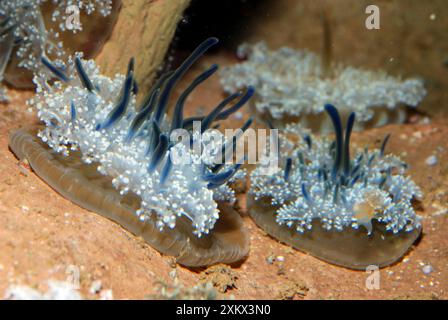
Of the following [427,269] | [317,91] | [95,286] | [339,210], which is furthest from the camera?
[317,91]

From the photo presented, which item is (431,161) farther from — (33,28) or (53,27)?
(33,28)

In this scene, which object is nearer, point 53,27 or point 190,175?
point 190,175

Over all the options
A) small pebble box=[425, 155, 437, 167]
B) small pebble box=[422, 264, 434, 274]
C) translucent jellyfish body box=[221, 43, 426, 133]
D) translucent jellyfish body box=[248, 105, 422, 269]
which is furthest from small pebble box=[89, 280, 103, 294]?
small pebble box=[425, 155, 437, 167]

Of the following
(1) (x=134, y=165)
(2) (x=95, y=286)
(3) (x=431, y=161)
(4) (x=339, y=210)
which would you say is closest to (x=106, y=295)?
(2) (x=95, y=286)
